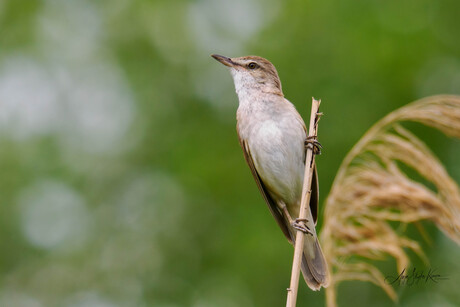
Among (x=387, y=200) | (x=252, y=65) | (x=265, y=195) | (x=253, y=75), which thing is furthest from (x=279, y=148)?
(x=387, y=200)

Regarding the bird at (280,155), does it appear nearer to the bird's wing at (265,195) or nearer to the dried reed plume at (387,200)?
the bird's wing at (265,195)

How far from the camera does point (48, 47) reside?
40.0ft

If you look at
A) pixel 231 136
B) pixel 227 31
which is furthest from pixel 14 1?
pixel 231 136

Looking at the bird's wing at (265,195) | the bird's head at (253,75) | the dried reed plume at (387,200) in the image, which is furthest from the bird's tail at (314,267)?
the bird's head at (253,75)

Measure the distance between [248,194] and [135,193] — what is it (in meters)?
2.74

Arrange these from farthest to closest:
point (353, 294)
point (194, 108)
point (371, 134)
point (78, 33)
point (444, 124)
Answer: point (78, 33) < point (194, 108) < point (353, 294) < point (371, 134) < point (444, 124)

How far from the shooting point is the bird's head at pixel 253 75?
5.19m

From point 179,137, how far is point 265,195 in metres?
4.80

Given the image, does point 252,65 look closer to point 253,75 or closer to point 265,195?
point 253,75

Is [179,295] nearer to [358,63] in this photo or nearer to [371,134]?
[358,63]

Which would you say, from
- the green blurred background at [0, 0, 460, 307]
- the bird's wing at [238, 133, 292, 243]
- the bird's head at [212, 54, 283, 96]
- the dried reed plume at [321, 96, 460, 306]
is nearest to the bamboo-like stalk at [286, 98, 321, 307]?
the dried reed plume at [321, 96, 460, 306]

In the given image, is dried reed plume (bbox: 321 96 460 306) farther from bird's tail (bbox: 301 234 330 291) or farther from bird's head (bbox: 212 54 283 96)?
bird's head (bbox: 212 54 283 96)

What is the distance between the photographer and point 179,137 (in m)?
9.71

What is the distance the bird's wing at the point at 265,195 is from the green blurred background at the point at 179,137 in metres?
1.99
